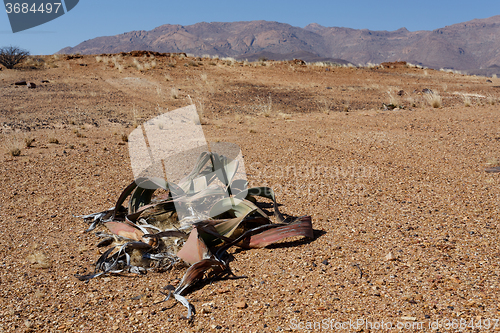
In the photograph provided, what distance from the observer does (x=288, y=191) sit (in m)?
4.96

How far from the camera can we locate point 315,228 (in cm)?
379

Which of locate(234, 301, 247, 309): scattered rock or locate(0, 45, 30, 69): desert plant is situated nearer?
locate(234, 301, 247, 309): scattered rock

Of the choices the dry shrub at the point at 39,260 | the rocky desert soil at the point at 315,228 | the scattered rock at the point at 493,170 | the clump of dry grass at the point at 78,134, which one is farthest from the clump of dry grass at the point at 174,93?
the dry shrub at the point at 39,260

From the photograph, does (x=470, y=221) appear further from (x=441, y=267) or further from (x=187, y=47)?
(x=187, y=47)

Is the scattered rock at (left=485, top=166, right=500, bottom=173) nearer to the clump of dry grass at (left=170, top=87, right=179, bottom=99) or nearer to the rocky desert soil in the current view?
the rocky desert soil

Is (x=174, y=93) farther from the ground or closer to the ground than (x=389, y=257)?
farther from the ground

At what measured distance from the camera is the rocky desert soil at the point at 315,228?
8.05ft

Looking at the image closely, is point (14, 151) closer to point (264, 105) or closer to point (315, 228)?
point (315, 228)

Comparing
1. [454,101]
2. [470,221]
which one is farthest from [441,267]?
[454,101]

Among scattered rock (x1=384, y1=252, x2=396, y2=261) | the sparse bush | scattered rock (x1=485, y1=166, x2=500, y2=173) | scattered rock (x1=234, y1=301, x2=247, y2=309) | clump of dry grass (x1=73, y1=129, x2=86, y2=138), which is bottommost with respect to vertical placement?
scattered rock (x1=234, y1=301, x2=247, y2=309)

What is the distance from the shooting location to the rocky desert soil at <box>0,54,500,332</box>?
2.46 meters

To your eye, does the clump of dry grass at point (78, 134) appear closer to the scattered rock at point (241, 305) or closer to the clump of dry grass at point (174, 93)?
the clump of dry grass at point (174, 93)

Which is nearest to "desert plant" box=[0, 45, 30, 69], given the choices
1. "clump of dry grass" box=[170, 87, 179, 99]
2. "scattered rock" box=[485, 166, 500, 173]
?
"clump of dry grass" box=[170, 87, 179, 99]

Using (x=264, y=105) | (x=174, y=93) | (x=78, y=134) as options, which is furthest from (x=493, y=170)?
(x=174, y=93)
